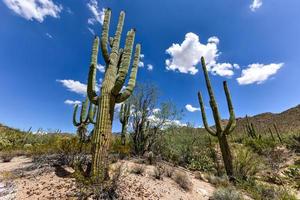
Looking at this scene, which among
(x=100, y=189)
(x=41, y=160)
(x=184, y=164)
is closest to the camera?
(x=100, y=189)

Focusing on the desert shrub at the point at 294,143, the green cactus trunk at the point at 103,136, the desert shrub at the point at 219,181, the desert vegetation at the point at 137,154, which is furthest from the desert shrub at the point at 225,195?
the desert shrub at the point at 294,143

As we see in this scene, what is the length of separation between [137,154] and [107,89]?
566 centimetres

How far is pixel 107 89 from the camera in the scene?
5.97 m

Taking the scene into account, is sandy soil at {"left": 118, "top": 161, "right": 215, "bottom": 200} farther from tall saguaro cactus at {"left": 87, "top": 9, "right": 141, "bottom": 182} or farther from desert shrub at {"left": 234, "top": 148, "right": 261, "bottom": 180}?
desert shrub at {"left": 234, "top": 148, "right": 261, "bottom": 180}

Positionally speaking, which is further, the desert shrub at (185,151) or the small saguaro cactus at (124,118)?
the small saguaro cactus at (124,118)

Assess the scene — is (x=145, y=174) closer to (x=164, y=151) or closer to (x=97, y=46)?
(x=97, y=46)

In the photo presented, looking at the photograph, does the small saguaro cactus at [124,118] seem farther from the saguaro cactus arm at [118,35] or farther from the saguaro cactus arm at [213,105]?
the saguaro cactus arm at [118,35]

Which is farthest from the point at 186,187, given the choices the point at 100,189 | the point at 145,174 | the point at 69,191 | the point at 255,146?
the point at 255,146

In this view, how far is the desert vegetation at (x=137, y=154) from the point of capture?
541 centimetres

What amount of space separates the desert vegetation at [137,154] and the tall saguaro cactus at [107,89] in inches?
0.8

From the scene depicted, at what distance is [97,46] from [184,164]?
7882 mm

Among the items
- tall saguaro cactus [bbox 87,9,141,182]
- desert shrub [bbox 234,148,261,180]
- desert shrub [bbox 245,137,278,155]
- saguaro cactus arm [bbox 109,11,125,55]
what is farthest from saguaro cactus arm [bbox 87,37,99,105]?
desert shrub [bbox 245,137,278,155]

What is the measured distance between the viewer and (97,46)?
24.1 ft

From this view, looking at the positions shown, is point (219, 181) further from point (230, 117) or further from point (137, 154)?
point (137, 154)
